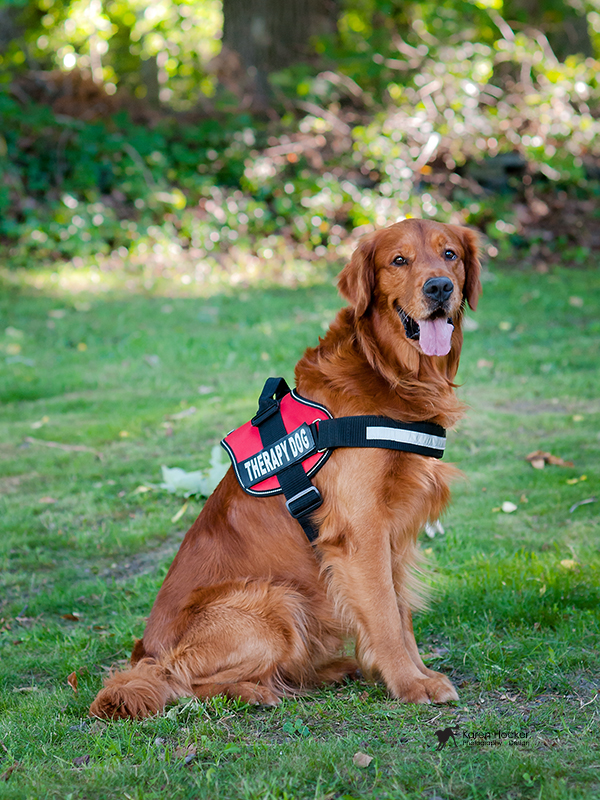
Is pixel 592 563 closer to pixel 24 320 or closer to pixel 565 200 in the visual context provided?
pixel 24 320

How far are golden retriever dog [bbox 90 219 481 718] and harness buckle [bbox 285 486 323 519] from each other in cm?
4

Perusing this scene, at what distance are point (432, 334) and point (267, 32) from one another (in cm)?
1220

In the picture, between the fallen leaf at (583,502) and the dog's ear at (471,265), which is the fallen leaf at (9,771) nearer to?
the dog's ear at (471,265)

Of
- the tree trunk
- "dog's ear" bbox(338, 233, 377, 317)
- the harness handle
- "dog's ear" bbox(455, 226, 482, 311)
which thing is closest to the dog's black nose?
"dog's ear" bbox(338, 233, 377, 317)

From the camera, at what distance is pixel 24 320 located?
9430mm

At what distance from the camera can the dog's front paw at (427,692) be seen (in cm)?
288

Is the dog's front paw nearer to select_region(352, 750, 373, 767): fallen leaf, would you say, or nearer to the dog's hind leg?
the dog's hind leg

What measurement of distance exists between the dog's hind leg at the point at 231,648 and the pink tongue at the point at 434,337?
112 cm

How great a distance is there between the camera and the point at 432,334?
313 cm

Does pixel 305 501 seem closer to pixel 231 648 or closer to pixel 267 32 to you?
pixel 231 648

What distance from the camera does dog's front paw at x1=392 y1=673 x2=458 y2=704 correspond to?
113 inches

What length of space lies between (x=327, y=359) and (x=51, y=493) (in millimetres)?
2844

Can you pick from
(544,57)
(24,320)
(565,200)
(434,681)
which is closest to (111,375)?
(24,320)

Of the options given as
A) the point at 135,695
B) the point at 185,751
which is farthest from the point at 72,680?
the point at 185,751
